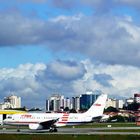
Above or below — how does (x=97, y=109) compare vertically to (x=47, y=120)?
above

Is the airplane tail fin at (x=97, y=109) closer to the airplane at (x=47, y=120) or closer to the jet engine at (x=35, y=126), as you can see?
the airplane at (x=47, y=120)

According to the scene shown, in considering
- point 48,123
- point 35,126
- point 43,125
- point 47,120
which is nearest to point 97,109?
point 47,120

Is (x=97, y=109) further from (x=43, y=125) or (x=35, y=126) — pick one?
(x=35, y=126)

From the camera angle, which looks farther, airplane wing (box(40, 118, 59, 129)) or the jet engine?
airplane wing (box(40, 118, 59, 129))

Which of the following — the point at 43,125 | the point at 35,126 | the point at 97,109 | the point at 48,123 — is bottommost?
the point at 35,126

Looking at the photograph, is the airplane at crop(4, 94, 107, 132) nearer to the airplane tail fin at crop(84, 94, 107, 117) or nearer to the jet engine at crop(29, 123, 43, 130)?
the jet engine at crop(29, 123, 43, 130)

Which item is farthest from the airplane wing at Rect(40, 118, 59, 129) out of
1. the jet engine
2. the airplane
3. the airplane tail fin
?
the airplane tail fin

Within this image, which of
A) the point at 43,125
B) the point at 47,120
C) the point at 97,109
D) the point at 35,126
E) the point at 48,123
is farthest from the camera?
the point at 97,109

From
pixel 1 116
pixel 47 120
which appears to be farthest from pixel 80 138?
pixel 1 116

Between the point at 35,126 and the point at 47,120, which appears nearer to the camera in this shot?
the point at 35,126

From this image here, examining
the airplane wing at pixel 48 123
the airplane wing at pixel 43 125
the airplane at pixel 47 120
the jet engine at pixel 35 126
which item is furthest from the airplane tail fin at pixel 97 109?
the jet engine at pixel 35 126

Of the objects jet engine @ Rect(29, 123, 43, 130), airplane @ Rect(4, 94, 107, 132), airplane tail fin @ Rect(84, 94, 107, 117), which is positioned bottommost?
jet engine @ Rect(29, 123, 43, 130)

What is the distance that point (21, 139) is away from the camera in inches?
2442

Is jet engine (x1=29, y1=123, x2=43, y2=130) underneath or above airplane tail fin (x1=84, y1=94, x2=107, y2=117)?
underneath
